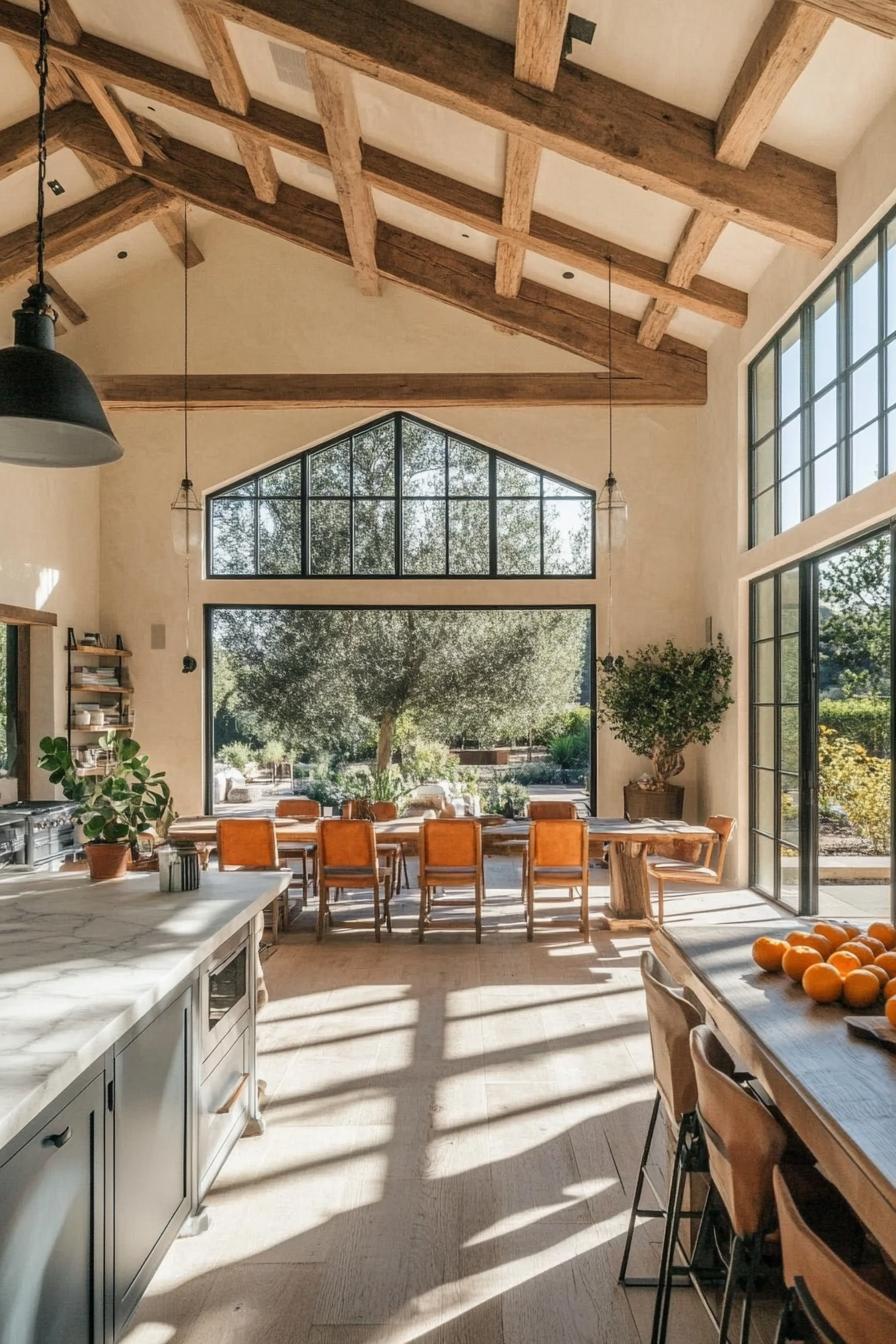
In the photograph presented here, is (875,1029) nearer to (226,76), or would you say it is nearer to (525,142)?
(525,142)

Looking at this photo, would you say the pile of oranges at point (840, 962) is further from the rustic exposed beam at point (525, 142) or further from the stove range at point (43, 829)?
the stove range at point (43, 829)

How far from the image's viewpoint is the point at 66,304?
9.44m

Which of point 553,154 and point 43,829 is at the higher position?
point 553,154

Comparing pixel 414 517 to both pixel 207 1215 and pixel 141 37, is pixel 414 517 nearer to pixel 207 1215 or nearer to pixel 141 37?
pixel 141 37

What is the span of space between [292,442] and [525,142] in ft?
14.5

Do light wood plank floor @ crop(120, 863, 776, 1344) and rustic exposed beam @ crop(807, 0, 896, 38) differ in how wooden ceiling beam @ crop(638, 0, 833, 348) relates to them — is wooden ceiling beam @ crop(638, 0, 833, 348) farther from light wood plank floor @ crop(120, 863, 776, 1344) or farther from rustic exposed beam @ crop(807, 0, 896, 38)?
light wood plank floor @ crop(120, 863, 776, 1344)

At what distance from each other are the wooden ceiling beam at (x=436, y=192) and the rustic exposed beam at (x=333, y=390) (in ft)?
5.99

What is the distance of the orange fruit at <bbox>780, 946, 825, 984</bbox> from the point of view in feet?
7.53

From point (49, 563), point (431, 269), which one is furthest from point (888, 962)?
point (49, 563)

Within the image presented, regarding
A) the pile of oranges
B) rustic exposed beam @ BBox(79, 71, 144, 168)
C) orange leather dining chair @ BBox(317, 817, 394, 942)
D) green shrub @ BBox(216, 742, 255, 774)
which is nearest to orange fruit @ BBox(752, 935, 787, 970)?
the pile of oranges

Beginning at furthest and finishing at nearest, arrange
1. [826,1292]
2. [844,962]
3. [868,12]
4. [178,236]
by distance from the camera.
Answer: [178,236] < [868,12] < [844,962] < [826,1292]

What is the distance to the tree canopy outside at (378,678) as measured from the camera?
12430 millimetres

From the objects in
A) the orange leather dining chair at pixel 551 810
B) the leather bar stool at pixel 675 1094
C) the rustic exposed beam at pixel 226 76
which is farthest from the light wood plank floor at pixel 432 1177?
the rustic exposed beam at pixel 226 76

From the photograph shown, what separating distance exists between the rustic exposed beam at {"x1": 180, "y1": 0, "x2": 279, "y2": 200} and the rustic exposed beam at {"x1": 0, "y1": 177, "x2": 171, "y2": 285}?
40.3 inches
